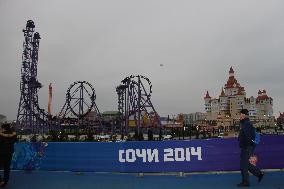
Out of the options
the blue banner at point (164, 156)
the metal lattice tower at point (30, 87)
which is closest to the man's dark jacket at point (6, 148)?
the blue banner at point (164, 156)

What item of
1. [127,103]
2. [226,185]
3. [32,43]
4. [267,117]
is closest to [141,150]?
[226,185]

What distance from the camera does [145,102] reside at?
61.8 metres

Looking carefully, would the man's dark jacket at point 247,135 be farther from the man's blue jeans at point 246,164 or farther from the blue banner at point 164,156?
the blue banner at point 164,156

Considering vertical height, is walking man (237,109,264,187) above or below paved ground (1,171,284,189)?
above

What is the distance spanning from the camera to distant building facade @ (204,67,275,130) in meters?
153

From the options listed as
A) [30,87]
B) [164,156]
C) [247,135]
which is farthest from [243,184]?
[30,87]

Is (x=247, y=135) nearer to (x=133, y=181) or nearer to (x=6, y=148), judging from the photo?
(x=133, y=181)

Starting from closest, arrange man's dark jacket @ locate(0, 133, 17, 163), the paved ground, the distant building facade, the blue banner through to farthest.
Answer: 1. the paved ground
2. man's dark jacket @ locate(0, 133, 17, 163)
3. the blue banner
4. the distant building facade

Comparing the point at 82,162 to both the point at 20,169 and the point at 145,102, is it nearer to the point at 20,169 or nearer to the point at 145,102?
the point at 20,169

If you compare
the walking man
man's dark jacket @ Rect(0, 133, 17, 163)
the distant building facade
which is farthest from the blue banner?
the distant building facade

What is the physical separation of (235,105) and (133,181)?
6428 inches

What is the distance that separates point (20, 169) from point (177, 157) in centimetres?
565

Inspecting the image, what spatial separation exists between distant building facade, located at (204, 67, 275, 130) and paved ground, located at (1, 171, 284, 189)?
137702 mm

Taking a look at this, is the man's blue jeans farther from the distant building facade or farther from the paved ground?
the distant building facade
